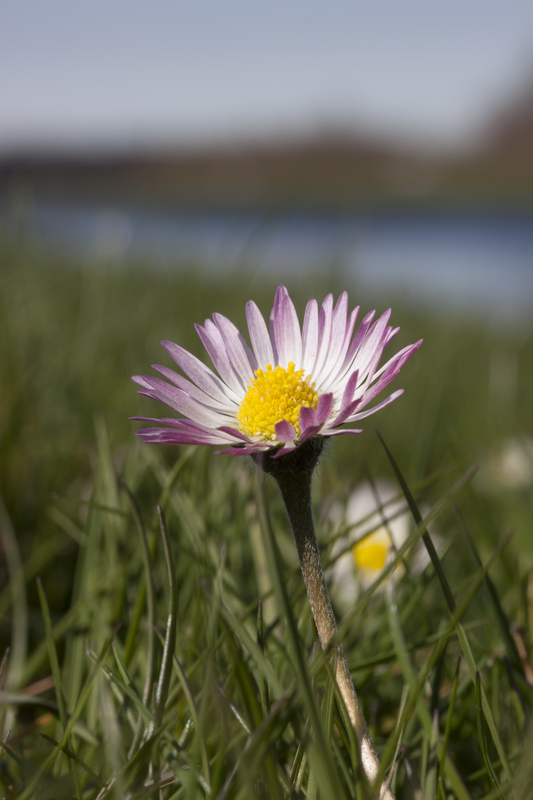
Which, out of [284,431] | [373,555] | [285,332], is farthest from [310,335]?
[373,555]

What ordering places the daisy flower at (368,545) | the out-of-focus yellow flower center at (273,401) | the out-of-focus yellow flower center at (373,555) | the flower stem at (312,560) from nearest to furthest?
the flower stem at (312,560)
the out-of-focus yellow flower center at (273,401)
the daisy flower at (368,545)
the out-of-focus yellow flower center at (373,555)

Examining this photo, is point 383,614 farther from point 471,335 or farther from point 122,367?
point 471,335

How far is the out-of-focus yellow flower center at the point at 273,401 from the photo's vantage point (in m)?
0.84

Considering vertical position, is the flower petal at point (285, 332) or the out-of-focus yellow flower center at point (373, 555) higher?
the flower petal at point (285, 332)

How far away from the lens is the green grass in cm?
73

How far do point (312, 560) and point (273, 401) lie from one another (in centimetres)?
22

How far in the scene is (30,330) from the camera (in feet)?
7.77

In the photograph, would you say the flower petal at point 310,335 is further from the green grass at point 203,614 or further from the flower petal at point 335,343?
the green grass at point 203,614

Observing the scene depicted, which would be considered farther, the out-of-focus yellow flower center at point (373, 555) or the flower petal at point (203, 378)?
the out-of-focus yellow flower center at point (373, 555)

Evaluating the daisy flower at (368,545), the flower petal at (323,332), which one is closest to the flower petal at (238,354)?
Result: the flower petal at (323,332)

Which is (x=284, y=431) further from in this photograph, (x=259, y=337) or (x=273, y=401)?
(x=259, y=337)

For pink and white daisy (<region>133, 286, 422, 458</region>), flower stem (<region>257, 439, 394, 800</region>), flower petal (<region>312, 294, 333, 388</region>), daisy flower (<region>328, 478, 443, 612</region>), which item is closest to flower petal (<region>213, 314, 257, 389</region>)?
pink and white daisy (<region>133, 286, 422, 458</region>)

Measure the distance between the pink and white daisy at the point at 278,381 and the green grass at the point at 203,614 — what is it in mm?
99

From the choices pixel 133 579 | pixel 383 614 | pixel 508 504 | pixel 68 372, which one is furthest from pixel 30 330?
pixel 508 504
